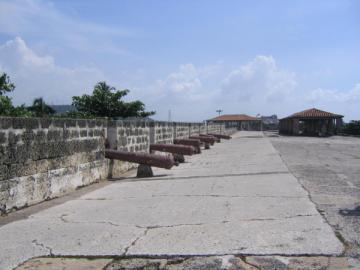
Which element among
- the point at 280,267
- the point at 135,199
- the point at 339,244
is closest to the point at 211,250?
the point at 280,267

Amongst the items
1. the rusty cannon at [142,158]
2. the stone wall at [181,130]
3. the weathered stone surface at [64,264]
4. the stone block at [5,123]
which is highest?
the stone block at [5,123]

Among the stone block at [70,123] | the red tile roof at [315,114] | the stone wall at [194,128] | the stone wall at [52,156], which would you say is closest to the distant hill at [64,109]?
the stone wall at [194,128]

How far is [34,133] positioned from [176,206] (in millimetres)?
2656

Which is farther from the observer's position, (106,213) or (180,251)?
(106,213)

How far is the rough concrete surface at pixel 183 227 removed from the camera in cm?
490

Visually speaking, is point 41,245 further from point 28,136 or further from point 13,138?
point 28,136

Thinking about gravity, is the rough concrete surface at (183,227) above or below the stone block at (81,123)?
below

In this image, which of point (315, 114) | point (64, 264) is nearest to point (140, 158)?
point (64, 264)

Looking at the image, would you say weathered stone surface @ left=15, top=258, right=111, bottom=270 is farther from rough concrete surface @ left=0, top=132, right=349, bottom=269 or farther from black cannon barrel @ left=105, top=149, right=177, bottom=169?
black cannon barrel @ left=105, top=149, right=177, bottom=169

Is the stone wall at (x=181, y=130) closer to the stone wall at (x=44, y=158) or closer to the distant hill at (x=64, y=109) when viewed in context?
the distant hill at (x=64, y=109)

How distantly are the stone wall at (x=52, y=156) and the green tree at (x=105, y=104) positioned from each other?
2253 centimetres

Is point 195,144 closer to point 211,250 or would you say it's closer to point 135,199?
point 135,199

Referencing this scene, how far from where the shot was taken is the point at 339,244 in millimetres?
5004

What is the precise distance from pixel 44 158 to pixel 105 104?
27792 millimetres
